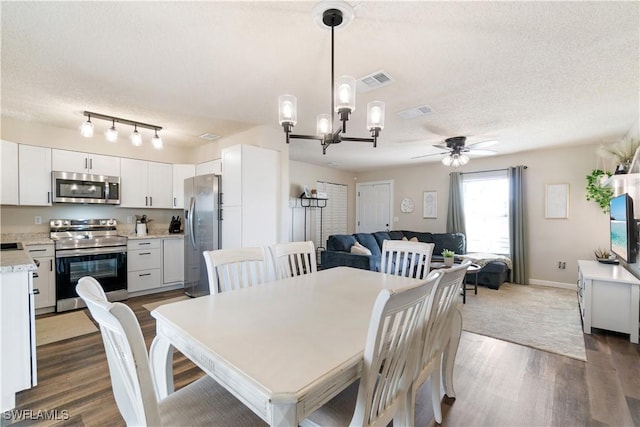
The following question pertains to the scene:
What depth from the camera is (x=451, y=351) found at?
1913 millimetres

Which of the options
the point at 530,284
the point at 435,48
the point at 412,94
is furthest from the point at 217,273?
the point at 530,284

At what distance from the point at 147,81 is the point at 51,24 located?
0.75 metres

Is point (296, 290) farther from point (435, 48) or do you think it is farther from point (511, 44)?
point (511, 44)

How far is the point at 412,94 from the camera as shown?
274 centimetres

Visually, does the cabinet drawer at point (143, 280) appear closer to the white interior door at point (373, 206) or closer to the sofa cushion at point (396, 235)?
the sofa cushion at point (396, 235)

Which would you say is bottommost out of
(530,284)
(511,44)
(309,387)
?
(530,284)

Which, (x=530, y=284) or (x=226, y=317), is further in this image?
(x=530, y=284)

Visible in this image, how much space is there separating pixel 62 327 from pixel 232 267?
2618 mm

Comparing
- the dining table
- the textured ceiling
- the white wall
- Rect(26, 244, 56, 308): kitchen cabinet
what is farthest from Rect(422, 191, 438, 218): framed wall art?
Rect(26, 244, 56, 308): kitchen cabinet

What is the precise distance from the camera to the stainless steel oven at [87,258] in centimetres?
351

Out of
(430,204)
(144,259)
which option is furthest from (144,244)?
(430,204)

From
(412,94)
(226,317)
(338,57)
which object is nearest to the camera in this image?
(226,317)

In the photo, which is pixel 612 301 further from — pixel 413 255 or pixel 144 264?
pixel 144 264

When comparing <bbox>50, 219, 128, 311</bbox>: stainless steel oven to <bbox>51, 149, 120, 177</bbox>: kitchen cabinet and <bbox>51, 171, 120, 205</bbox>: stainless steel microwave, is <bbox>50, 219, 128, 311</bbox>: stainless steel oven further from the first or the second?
<bbox>51, 149, 120, 177</bbox>: kitchen cabinet
